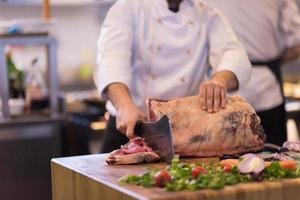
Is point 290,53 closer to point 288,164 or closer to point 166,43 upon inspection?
point 166,43

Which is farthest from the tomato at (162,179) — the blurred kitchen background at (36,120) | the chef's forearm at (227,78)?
the blurred kitchen background at (36,120)

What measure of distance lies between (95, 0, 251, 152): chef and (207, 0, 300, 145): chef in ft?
1.81

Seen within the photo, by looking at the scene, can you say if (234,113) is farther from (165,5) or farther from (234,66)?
(165,5)

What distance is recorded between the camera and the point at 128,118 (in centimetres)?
203

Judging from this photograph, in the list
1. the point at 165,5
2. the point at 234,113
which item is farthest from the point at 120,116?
the point at 165,5

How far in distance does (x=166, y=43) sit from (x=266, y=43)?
0.79m

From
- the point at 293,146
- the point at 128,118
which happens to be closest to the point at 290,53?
the point at 293,146

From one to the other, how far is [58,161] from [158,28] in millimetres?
638

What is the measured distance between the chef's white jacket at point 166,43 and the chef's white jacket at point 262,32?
0.55 m

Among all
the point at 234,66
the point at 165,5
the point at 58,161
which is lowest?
the point at 58,161

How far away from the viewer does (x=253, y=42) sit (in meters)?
3.00

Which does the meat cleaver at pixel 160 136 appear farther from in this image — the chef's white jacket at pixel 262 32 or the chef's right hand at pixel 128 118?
the chef's white jacket at pixel 262 32

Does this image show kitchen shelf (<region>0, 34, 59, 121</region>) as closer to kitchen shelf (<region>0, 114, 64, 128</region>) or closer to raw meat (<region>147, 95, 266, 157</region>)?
kitchen shelf (<region>0, 114, 64, 128</region>)

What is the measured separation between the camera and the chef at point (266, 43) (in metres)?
2.97
